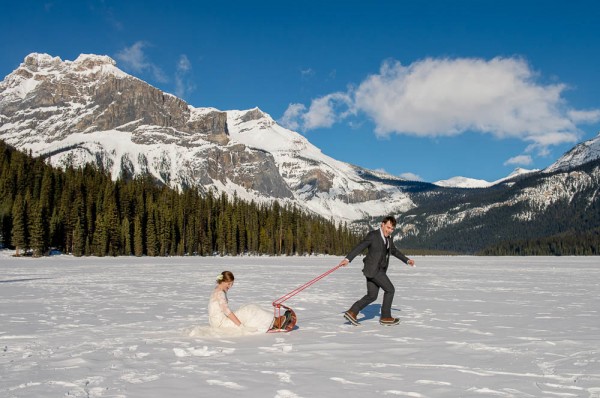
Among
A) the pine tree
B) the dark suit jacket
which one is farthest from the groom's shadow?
the pine tree

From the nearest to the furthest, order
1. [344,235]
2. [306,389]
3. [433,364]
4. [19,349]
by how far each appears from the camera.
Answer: [306,389]
[433,364]
[19,349]
[344,235]

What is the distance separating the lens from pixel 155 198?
439ft

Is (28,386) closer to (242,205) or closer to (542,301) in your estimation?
(542,301)

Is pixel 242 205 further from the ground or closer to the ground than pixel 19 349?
further from the ground

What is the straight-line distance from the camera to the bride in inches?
435

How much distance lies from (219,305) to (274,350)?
2405 mm

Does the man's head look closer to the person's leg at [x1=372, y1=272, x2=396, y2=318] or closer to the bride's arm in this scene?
the person's leg at [x1=372, y1=272, x2=396, y2=318]

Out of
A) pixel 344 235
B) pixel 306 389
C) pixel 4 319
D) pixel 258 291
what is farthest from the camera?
pixel 344 235

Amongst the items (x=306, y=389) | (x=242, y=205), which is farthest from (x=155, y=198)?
(x=306, y=389)

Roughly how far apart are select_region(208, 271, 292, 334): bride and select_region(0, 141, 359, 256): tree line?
79.5 meters

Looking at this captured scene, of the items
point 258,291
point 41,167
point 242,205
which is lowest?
point 258,291

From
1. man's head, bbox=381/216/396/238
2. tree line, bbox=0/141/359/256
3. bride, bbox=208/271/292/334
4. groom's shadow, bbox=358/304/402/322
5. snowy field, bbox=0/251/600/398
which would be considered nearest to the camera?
snowy field, bbox=0/251/600/398

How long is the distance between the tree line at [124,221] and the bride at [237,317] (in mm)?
79495

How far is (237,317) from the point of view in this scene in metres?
11.3
